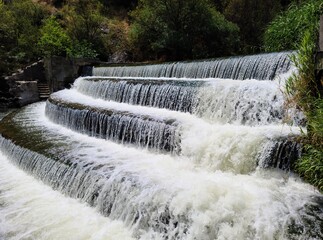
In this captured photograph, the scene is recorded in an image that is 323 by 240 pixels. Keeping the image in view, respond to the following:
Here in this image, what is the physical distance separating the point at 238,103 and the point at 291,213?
2793 mm

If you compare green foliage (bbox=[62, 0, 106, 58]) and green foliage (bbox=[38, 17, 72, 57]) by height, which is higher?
green foliage (bbox=[62, 0, 106, 58])

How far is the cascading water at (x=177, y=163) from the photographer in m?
3.76

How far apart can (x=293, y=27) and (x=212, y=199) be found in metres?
5.90

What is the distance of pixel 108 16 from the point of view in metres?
24.1

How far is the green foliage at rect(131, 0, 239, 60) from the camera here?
16625 millimetres

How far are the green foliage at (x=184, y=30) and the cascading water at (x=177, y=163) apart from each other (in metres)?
8.36

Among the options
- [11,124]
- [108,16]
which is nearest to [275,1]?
[108,16]

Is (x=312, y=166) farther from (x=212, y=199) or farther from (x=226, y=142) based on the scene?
(x=226, y=142)

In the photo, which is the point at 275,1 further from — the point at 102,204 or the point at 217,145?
the point at 102,204

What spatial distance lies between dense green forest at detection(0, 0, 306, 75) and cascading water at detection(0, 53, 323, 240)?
858cm

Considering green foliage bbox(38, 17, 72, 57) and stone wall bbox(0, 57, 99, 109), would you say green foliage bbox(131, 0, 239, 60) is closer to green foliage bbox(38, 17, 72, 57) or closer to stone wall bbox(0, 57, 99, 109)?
stone wall bbox(0, 57, 99, 109)

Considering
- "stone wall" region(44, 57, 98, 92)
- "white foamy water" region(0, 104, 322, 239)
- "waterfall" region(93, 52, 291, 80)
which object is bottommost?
"white foamy water" region(0, 104, 322, 239)

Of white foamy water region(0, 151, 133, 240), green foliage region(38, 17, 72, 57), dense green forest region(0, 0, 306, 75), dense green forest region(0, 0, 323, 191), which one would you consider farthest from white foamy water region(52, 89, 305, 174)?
green foliage region(38, 17, 72, 57)

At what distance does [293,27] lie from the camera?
8.16 meters
